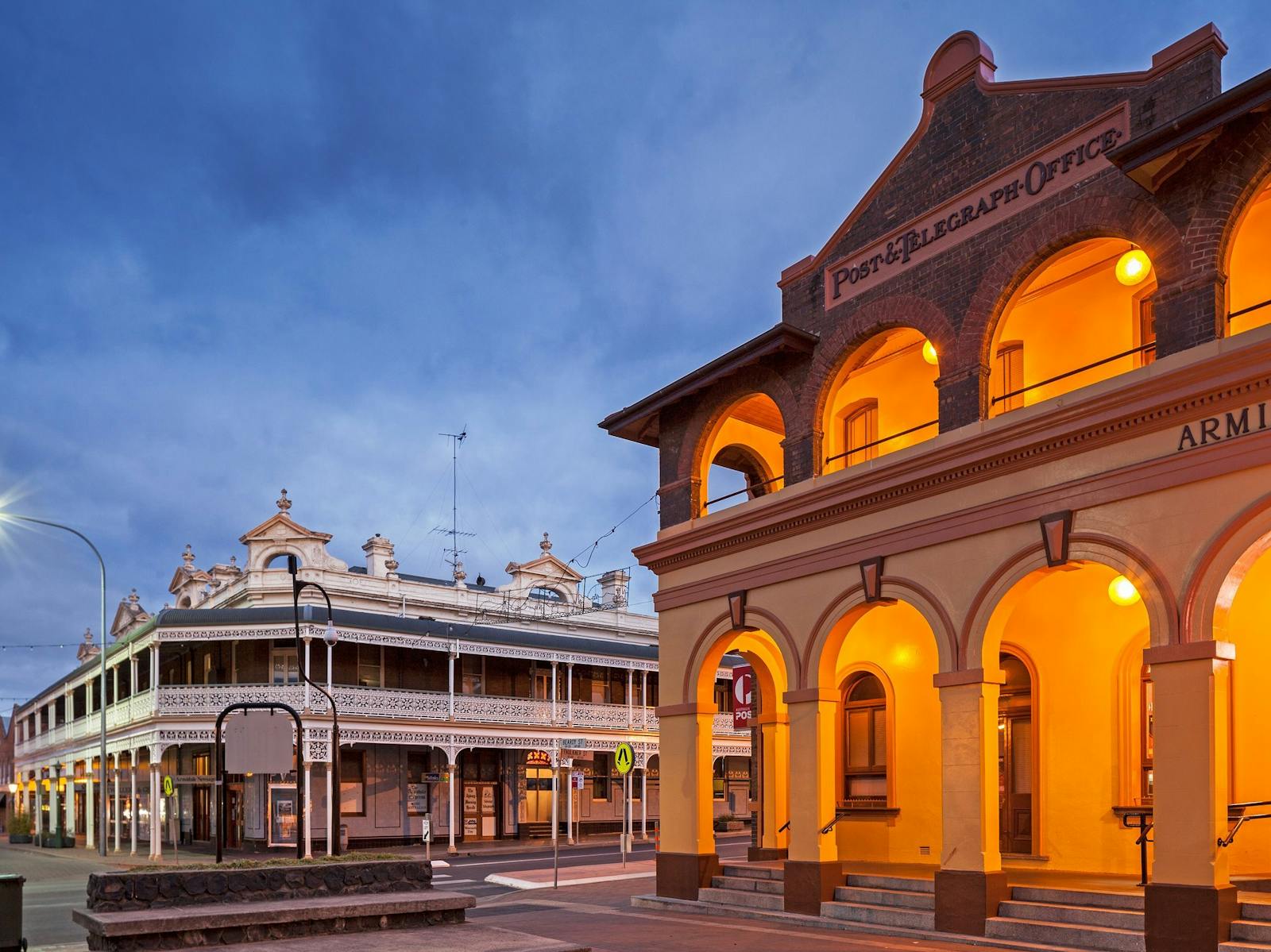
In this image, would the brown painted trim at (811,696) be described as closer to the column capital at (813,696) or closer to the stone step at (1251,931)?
the column capital at (813,696)

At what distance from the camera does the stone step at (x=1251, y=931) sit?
10875 millimetres

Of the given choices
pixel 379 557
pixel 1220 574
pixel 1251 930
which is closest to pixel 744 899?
pixel 1251 930

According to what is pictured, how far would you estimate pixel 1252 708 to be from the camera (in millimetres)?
13680

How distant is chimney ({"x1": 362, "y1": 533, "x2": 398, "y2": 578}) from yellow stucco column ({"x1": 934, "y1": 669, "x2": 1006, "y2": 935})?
31883mm

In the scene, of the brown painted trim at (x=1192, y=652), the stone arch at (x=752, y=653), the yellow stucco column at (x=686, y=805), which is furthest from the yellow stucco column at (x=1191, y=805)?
the yellow stucco column at (x=686, y=805)

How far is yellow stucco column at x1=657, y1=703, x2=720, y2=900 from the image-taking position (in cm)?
1856

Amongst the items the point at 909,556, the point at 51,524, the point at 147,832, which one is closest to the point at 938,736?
the point at 909,556

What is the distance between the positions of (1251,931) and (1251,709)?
3.41 metres

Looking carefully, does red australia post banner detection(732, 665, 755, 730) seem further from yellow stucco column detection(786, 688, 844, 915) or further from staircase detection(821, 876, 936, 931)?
staircase detection(821, 876, 936, 931)

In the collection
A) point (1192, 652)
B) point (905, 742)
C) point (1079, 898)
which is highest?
point (1192, 652)

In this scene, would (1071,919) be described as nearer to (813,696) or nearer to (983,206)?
(813,696)

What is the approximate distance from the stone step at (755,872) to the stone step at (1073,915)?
4.35 m

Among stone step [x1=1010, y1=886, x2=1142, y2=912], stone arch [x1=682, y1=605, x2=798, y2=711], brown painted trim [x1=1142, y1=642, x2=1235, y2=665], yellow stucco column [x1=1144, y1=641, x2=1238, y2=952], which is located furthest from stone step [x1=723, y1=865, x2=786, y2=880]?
brown painted trim [x1=1142, y1=642, x2=1235, y2=665]

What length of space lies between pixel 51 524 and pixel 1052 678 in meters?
27.9
